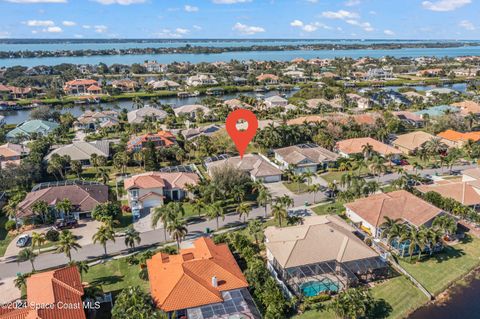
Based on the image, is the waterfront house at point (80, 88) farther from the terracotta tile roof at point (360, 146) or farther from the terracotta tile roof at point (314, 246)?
the terracotta tile roof at point (314, 246)

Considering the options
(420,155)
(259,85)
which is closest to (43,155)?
(420,155)

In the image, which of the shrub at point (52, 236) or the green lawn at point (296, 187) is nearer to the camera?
the shrub at point (52, 236)

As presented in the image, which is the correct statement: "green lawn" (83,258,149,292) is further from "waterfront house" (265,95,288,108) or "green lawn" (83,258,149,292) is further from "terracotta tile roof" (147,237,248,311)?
"waterfront house" (265,95,288,108)

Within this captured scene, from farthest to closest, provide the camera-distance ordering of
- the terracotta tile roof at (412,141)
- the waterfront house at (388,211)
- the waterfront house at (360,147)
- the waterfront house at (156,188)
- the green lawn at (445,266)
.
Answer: the terracotta tile roof at (412,141)
the waterfront house at (360,147)
the waterfront house at (156,188)
the waterfront house at (388,211)
the green lawn at (445,266)

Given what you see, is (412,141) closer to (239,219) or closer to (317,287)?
(239,219)

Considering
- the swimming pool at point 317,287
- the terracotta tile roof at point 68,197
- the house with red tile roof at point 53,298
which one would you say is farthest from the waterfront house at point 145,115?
the swimming pool at point 317,287

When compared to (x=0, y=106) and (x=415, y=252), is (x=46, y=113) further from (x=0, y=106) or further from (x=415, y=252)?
(x=415, y=252)

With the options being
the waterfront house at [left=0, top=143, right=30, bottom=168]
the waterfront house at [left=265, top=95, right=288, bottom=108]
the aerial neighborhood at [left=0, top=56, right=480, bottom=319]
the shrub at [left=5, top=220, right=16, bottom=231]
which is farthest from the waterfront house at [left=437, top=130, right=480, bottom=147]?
the waterfront house at [left=0, top=143, right=30, bottom=168]
